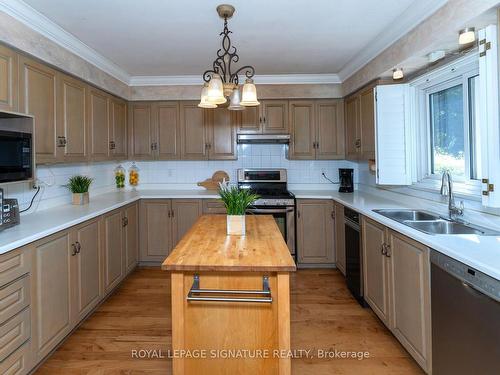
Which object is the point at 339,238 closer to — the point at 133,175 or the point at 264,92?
the point at 264,92

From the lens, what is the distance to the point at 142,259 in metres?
3.95

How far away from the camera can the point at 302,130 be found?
4.13 m

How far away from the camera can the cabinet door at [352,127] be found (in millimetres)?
3648

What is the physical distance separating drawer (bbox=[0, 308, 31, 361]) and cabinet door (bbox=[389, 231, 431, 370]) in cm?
229

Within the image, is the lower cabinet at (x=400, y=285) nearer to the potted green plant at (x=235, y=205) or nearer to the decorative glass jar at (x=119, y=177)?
the potted green plant at (x=235, y=205)

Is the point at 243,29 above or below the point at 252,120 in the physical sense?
above

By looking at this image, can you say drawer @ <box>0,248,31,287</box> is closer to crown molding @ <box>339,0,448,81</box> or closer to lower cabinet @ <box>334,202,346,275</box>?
lower cabinet @ <box>334,202,346,275</box>

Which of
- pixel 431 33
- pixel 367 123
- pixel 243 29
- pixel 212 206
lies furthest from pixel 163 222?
pixel 431 33

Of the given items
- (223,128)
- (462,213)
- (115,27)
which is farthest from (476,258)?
(223,128)

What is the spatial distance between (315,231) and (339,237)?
31 centimetres

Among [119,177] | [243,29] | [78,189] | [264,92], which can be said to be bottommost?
[78,189]

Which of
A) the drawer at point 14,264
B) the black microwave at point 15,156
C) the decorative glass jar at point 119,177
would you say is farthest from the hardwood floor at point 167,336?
the decorative glass jar at point 119,177

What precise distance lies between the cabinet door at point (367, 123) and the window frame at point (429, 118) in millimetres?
374

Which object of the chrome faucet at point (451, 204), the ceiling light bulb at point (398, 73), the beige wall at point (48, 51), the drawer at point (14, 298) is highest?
the beige wall at point (48, 51)
